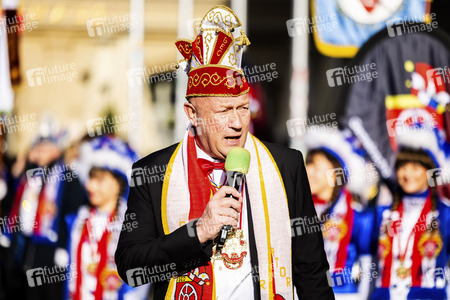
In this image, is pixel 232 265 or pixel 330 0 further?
pixel 330 0

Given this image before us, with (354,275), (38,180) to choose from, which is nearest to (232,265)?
(354,275)

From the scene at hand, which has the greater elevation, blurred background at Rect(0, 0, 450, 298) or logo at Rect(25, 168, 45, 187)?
blurred background at Rect(0, 0, 450, 298)

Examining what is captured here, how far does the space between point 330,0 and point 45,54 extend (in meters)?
2.78

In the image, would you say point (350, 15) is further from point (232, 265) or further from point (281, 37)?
point (232, 265)

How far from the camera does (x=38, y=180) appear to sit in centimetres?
627
